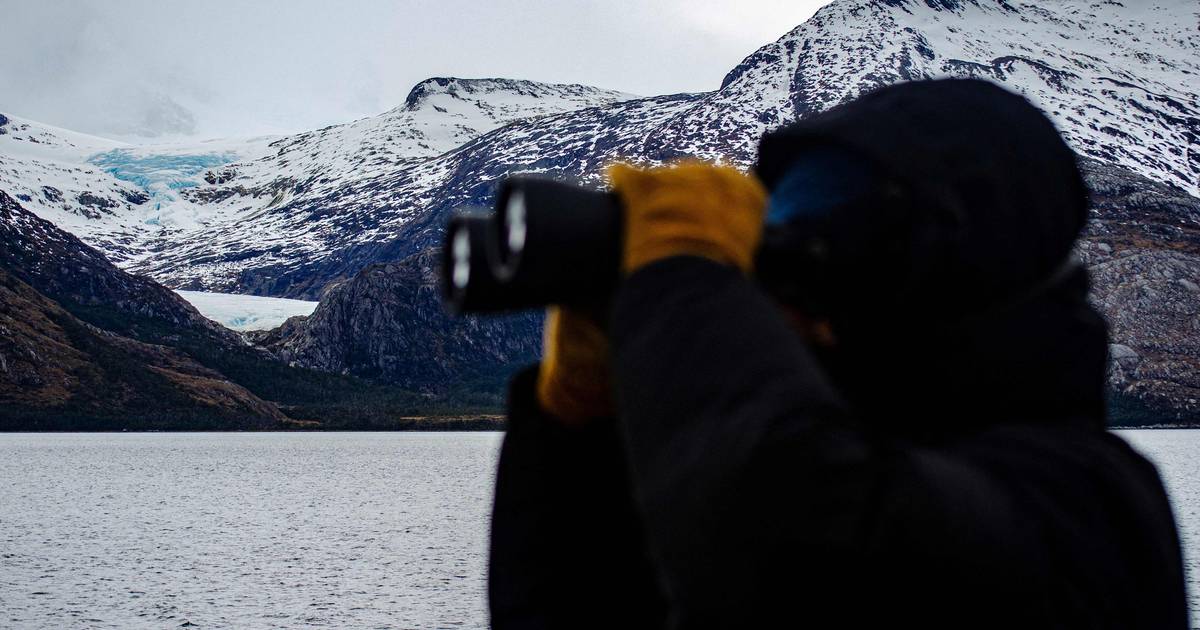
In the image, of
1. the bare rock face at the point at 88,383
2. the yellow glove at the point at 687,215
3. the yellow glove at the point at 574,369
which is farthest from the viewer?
the bare rock face at the point at 88,383

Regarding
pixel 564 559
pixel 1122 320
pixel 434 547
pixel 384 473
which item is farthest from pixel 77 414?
pixel 564 559

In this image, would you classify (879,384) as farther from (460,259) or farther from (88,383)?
(88,383)

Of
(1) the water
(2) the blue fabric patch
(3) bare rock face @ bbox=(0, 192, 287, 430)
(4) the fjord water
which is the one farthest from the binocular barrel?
(3) bare rock face @ bbox=(0, 192, 287, 430)

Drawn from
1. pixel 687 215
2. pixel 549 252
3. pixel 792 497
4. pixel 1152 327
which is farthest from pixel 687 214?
pixel 1152 327

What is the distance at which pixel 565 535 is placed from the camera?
1586mm

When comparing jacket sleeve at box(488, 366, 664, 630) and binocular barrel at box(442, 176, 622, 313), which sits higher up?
binocular barrel at box(442, 176, 622, 313)

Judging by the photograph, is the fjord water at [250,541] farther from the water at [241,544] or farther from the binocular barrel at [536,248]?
the binocular barrel at [536,248]

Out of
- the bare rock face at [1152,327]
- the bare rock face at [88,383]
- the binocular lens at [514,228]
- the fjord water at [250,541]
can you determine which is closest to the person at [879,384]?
the binocular lens at [514,228]

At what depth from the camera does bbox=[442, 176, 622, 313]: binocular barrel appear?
1.04 metres

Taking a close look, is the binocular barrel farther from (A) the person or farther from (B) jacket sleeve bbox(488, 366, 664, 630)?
(B) jacket sleeve bbox(488, 366, 664, 630)

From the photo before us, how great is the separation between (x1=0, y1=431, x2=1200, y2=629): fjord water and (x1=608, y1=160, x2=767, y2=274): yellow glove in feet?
26.5

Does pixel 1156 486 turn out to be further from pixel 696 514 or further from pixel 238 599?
pixel 238 599

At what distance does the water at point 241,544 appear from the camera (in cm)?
4250

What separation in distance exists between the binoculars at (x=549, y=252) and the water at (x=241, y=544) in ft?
123
